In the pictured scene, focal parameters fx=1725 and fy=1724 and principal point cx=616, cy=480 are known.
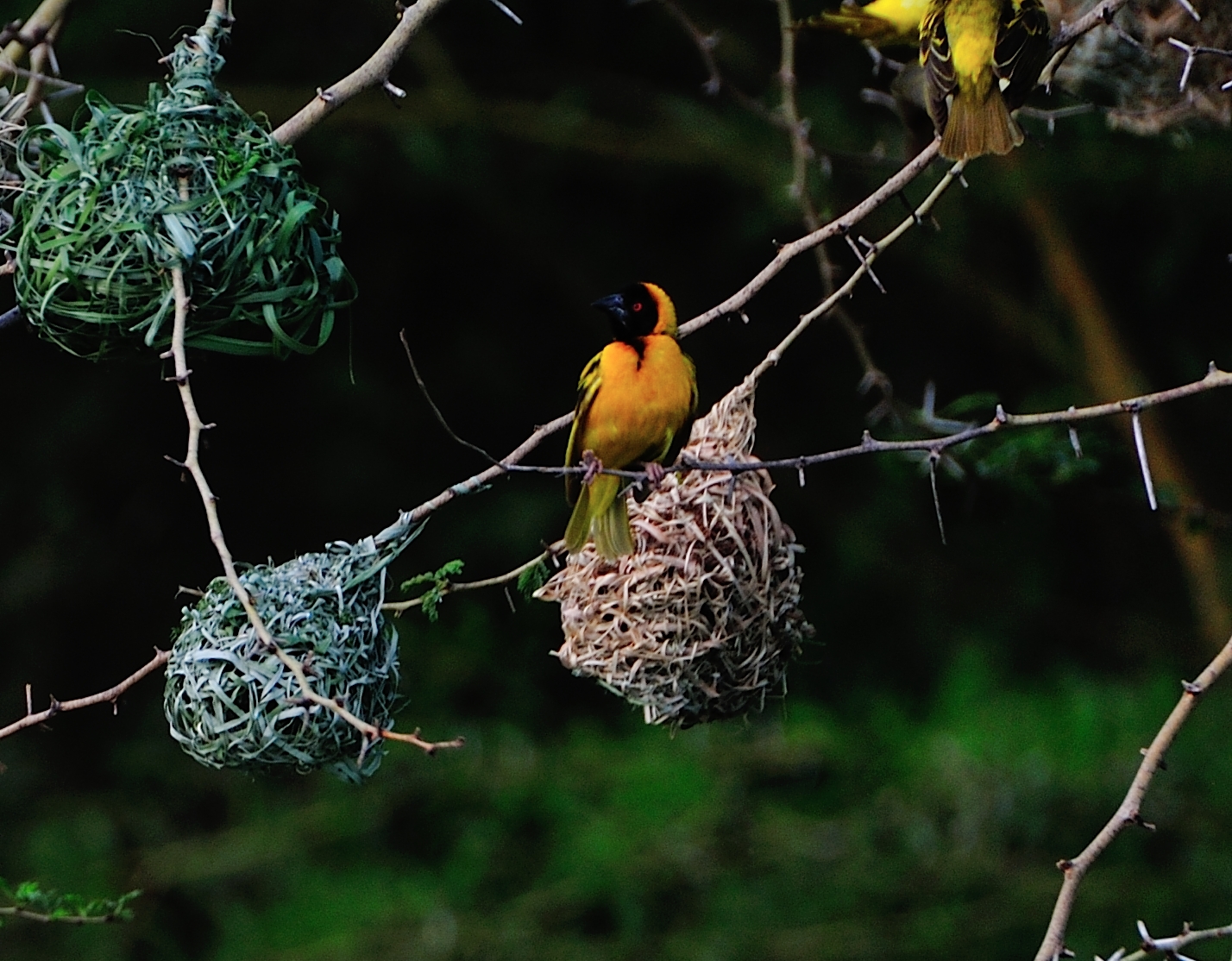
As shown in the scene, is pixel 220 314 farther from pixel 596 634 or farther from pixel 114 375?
pixel 114 375

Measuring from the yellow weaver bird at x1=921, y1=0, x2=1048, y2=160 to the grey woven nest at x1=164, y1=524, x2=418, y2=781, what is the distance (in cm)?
125

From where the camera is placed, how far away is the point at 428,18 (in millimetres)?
2891

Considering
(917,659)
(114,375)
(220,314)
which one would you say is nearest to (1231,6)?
(220,314)

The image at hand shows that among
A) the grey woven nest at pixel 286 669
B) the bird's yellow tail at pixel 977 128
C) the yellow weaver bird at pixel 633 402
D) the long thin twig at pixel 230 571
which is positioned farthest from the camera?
the yellow weaver bird at pixel 633 402

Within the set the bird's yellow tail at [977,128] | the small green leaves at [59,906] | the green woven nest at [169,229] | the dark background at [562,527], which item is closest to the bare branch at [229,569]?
the green woven nest at [169,229]

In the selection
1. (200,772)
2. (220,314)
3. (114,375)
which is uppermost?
(114,375)

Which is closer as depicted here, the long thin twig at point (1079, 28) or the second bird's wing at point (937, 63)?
the long thin twig at point (1079, 28)

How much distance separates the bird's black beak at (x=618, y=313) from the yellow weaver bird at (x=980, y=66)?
2.26 ft

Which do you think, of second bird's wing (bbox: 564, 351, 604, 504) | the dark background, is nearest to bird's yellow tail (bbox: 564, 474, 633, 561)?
second bird's wing (bbox: 564, 351, 604, 504)

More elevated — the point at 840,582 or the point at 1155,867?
the point at 840,582

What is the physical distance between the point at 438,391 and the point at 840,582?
1.73 m

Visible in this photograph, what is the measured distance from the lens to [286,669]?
2465 millimetres

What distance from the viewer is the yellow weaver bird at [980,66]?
3.02 m

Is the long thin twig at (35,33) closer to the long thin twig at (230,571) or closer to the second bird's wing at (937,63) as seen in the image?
the long thin twig at (230,571)
